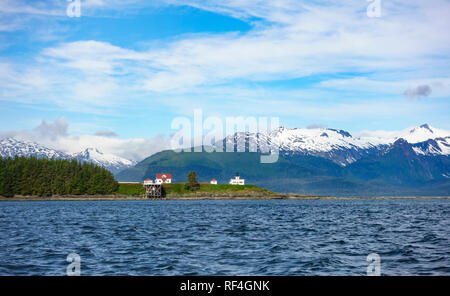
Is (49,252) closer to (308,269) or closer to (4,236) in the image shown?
(4,236)

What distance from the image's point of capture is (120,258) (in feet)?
114

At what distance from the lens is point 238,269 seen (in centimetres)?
2962

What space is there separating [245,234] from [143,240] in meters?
12.4

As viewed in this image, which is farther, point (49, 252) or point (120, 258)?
point (49, 252)
